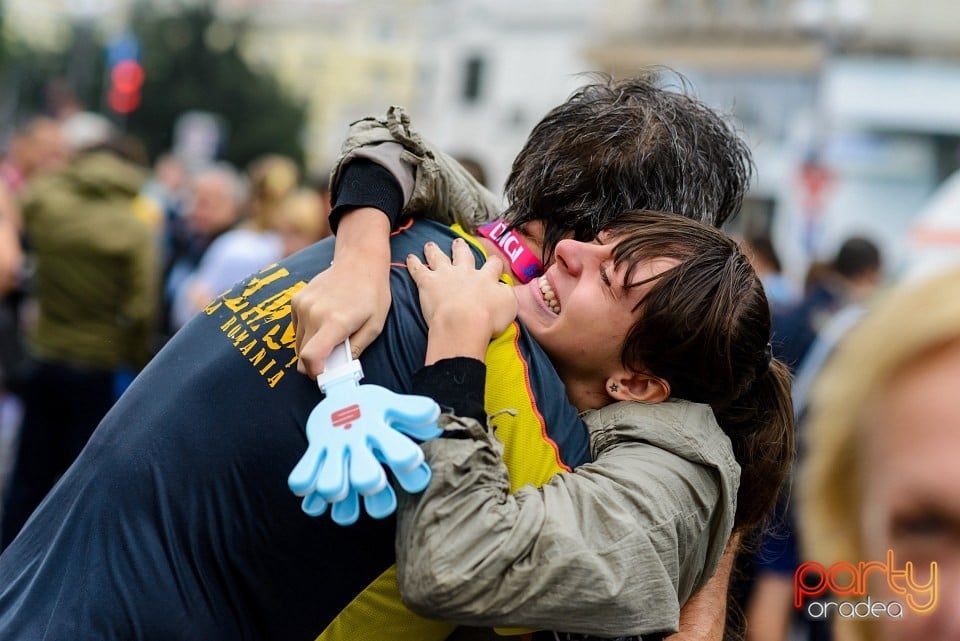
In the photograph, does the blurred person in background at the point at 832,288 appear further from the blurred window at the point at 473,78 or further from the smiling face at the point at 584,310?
the blurred window at the point at 473,78

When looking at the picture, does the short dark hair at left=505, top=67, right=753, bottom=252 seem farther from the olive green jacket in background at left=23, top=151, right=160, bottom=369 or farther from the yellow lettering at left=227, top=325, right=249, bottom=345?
the olive green jacket in background at left=23, top=151, right=160, bottom=369

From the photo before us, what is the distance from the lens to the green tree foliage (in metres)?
46.3

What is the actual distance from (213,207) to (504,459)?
22.4ft

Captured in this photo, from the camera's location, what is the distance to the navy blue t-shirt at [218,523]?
1991 mm

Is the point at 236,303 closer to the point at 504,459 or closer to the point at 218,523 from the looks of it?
the point at 218,523

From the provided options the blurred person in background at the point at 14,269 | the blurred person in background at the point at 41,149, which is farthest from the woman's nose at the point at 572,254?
the blurred person in background at the point at 41,149

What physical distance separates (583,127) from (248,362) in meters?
0.70

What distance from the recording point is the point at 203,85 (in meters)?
46.9

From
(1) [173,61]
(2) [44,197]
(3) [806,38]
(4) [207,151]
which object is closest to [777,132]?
(3) [806,38]

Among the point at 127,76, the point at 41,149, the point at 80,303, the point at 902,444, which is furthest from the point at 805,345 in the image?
the point at 127,76

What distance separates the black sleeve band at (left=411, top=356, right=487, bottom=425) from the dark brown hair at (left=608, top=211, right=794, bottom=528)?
11.5 inches

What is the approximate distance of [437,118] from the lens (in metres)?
48.7

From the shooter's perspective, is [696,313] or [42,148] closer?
[696,313]

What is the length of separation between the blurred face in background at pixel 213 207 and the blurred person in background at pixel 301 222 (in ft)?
4.08
